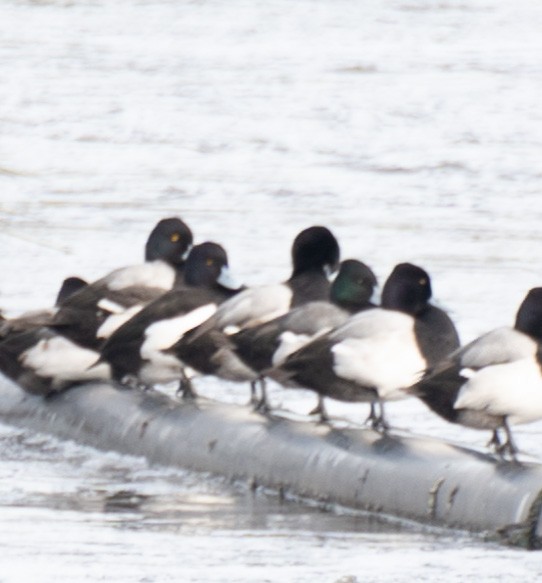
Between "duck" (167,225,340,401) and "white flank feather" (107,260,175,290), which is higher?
"white flank feather" (107,260,175,290)

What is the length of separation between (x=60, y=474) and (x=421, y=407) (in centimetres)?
187

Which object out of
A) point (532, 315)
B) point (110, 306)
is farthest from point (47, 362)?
point (532, 315)

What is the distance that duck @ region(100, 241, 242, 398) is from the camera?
8.32m

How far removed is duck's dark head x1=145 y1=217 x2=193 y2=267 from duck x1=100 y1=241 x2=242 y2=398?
0.75 m

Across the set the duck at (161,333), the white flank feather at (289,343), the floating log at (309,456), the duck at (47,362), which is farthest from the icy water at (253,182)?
the white flank feather at (289,343)

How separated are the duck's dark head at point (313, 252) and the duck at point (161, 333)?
0.34m

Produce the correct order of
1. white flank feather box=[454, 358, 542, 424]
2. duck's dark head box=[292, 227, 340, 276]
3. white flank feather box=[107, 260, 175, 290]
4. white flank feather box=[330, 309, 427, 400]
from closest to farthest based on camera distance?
white flank feather box=[454, 358, 542, 424] < white flank feather box=[330, 309, 427, 400] < duck's dark head box=[292, 227, 340, 276] < white flank feather box=[107, 260, 175, 290]

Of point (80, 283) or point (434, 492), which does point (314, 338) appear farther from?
point (80, 283)

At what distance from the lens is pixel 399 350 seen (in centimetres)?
741

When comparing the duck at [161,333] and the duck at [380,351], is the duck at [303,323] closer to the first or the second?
the duck at [380,351]

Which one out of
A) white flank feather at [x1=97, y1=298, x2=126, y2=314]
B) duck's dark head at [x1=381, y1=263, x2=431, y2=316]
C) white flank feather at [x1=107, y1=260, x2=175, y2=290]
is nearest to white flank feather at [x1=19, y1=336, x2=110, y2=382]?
white flank feather at [x1=97, y1=298, x2=126, y2=314]

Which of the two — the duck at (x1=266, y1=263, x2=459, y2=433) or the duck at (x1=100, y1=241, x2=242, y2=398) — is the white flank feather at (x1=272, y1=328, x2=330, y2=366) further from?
the duck at (x1=100, y1=241, x2=242, y2=398)

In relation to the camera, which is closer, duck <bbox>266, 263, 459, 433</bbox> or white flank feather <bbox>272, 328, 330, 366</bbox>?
duck <bbox>266, 263, 459, 433</bbox>

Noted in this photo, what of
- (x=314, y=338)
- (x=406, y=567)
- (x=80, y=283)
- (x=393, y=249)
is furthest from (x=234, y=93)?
(x=406, y=567)
